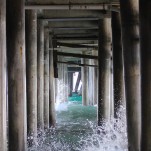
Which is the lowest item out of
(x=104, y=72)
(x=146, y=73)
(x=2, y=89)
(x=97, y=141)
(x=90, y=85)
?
(x=97, y=141)

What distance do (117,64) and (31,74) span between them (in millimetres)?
2082

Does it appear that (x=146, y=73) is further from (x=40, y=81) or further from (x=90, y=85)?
(x=90, y=85)

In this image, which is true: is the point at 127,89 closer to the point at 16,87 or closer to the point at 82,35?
the point at 16,87

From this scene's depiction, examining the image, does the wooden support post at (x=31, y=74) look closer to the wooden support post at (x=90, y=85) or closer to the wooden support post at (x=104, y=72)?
the wooden support post at (x=104, y=72)

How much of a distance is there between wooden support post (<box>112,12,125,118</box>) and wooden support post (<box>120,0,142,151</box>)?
2484 mm

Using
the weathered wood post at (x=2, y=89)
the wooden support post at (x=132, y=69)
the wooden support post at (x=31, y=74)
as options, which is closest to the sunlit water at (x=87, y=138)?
the wooden support post at (x=31, y=74)

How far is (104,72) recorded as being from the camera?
11391 millimetres

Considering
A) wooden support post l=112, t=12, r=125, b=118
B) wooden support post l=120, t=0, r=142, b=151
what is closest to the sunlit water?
wooden support post l=112, t=12, r=125, b=118

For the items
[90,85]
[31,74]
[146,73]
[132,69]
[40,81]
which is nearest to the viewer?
[146,73]

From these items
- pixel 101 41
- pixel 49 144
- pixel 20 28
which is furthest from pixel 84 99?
pixel 20 28

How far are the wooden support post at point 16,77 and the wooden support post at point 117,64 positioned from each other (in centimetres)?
303

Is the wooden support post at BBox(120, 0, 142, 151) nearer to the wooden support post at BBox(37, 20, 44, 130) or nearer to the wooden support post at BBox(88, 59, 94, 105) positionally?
the wooden support post at BBox(37, 20, 44, 130)

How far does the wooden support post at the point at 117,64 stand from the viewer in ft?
30.2

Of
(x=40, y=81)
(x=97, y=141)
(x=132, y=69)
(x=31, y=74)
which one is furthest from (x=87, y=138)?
(x=132, y=69)
